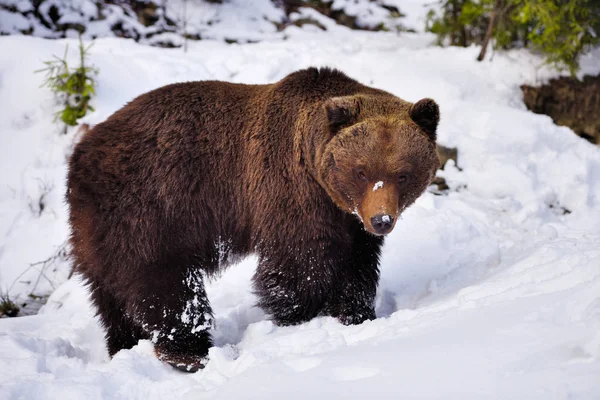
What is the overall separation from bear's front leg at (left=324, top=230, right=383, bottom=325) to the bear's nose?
2.28ft

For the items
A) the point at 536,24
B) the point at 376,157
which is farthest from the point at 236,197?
the point at 536,24

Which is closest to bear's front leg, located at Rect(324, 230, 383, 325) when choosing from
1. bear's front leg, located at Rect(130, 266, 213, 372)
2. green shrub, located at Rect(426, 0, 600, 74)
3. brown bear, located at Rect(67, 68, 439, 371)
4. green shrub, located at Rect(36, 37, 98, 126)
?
Result: brown bear, located at Rect(67, 68, 439, 371)

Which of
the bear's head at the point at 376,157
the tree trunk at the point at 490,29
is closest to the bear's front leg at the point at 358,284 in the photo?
the bear's head at the point at 376,157

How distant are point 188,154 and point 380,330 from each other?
1.92 meters

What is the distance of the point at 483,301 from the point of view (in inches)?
127

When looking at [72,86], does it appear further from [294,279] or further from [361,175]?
[361,175]

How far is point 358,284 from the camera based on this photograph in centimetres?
455

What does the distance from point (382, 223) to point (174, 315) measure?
1600mm

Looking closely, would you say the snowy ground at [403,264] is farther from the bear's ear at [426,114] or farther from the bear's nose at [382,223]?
the bear's ear at [426,114]

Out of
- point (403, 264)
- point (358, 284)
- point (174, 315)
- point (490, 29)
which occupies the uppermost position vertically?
point (490, 29)

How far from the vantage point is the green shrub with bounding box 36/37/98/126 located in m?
8.38

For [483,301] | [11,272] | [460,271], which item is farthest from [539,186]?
[11,272]

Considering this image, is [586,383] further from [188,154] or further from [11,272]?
[11,272]

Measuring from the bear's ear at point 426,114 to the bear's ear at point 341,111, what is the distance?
Answer: 0.40 meters
